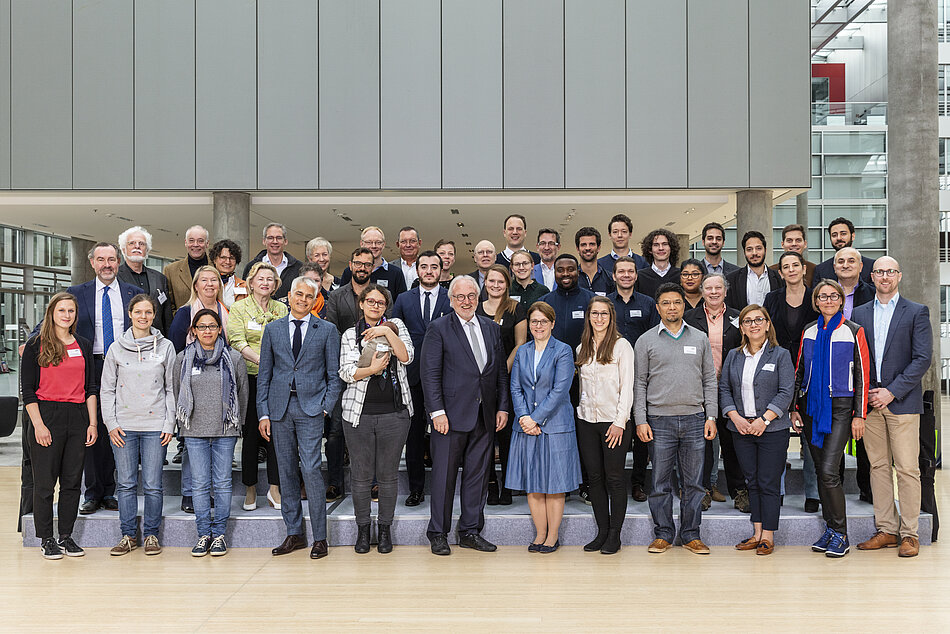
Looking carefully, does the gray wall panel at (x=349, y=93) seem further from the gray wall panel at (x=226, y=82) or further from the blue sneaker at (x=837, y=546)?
the blue sneaker at (x=837, y=546)

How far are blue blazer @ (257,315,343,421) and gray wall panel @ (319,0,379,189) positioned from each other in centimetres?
709

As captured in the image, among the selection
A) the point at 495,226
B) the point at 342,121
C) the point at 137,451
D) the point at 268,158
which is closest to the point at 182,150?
the point at 268,158

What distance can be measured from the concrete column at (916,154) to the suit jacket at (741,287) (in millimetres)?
3903

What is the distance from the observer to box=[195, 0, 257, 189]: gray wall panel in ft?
36.0

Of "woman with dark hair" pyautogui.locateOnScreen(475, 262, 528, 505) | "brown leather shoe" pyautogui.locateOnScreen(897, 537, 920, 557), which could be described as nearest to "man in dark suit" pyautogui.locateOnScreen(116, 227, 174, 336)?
"woman with dark hair" pyautogui.locateOnScreen(475, 262, 528, 505)

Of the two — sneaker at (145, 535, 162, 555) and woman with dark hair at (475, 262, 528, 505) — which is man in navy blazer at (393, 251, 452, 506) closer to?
woman with dark hair at (475, 262, 528, 505)

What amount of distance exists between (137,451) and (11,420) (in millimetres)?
4942

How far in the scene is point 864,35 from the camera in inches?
780

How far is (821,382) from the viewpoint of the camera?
4.46 metres

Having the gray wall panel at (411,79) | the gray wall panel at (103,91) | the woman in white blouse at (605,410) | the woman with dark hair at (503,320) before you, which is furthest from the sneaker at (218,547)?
the gray wall panel at (103,91)

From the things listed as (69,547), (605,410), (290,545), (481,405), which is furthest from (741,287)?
(69,547)

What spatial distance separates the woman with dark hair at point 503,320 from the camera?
4.70m

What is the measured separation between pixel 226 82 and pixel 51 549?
8.25 m

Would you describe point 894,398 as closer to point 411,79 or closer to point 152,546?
point 152,546
